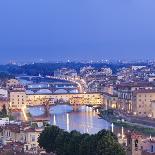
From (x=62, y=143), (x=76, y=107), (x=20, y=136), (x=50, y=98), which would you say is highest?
(x=62, y=143)

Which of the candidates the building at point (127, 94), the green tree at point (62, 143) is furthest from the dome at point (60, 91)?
the green tree at point (62, 143)

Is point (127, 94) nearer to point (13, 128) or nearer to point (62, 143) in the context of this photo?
point (13, 128)

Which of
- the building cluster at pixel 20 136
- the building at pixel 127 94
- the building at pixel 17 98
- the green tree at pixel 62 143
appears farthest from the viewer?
the building at pixel 17 98

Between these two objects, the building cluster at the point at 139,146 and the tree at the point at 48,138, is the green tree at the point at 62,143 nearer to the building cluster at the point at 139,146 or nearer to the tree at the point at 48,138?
the tree at the point at 48,138

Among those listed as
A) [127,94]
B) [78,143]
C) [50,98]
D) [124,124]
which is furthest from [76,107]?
[78,143]

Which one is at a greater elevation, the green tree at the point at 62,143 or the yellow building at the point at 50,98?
the green tree at the point at 62,143

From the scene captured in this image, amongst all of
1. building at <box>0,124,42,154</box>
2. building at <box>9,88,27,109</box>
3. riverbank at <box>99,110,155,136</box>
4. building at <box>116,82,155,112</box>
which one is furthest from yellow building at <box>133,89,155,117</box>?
building at <box>0,124,42,154</box>

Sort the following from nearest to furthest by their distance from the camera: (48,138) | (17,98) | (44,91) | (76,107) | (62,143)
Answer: (62,143) < (48,138) < (17,98) < (76,107) < (44,91)

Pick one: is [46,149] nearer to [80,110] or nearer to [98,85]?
[80,110]
